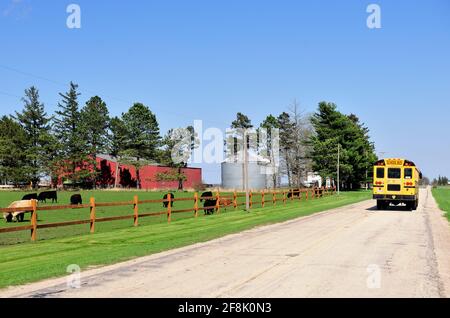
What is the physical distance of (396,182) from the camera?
3459 cm

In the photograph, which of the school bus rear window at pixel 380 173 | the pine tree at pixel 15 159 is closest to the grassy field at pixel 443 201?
the school bus rear window at pixel 380 173

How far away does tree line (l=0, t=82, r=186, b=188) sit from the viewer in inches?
3361

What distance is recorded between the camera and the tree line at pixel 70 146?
85375 millimetres

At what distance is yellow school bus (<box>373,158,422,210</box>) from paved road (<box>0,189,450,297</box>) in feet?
59.6

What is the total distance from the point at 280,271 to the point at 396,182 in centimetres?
2671

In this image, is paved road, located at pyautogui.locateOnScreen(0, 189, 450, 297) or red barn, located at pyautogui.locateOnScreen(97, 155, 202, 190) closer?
paved road, located at pyautogui.locateOnScreen(0, 189, 450, 297)

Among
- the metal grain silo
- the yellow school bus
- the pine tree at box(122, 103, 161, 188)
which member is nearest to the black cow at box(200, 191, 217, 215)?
the yellow school bus

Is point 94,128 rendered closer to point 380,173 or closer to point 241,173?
point 241,173

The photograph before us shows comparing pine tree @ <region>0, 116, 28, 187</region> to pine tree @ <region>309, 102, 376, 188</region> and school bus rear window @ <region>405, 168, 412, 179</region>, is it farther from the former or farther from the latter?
school bus rear window @ <region>405, 168, 412, 179</region>

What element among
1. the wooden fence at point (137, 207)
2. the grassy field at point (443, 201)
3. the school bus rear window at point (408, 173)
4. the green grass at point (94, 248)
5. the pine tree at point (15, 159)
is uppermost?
the pine tree at point (15, 159)

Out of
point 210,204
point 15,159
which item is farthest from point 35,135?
point 210,204

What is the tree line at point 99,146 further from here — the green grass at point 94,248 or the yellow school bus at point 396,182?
the green grass at point 94,248
